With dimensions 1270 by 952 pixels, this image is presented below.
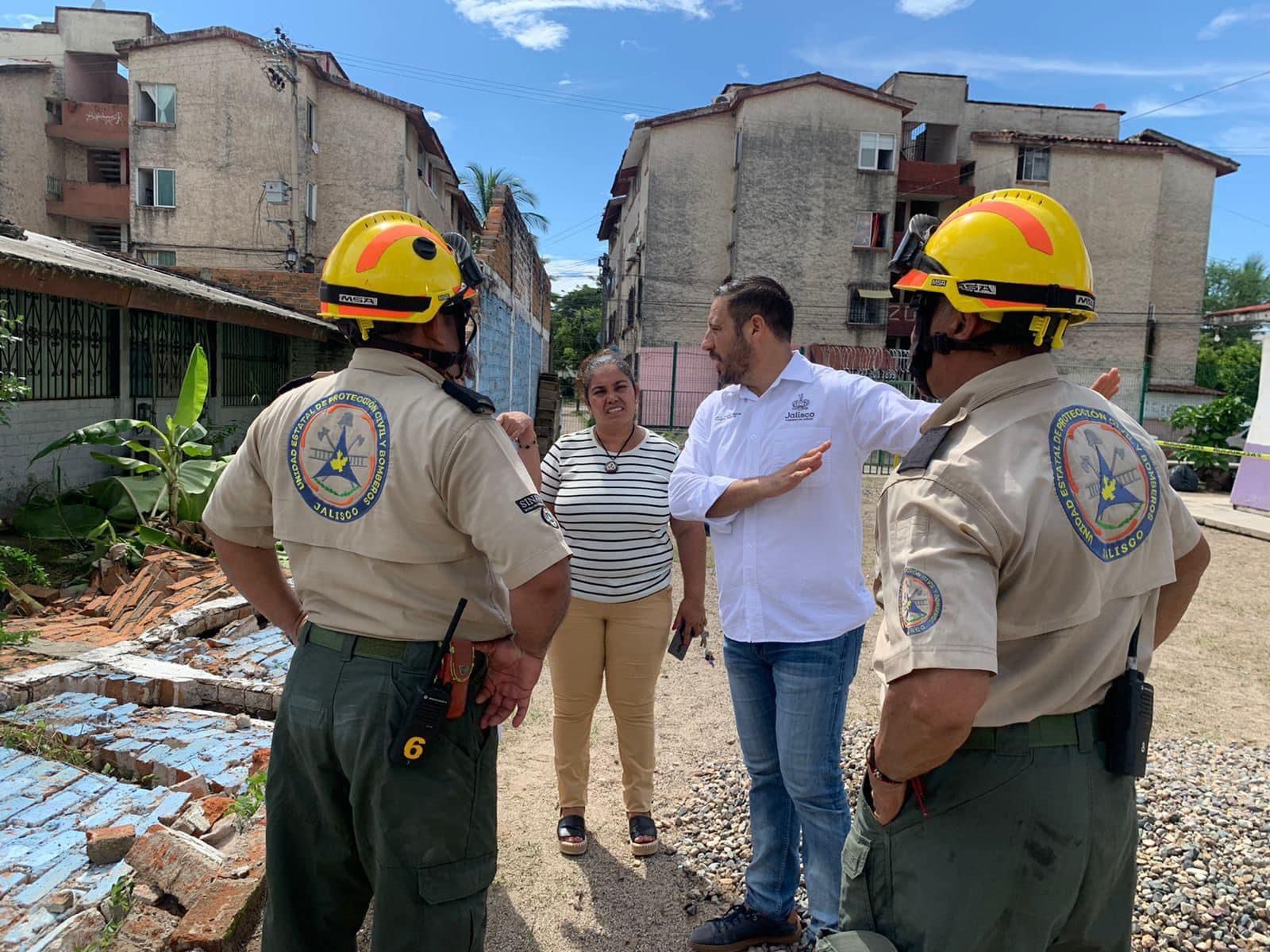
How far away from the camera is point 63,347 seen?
820 centimetres

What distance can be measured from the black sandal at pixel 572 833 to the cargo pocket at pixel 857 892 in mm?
2105

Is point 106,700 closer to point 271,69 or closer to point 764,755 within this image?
point 764,755

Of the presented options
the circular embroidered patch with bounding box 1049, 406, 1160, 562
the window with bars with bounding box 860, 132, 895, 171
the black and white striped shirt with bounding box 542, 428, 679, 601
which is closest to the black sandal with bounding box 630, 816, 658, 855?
the black and white striped shirt with bounding box 542, 428, 679, 601

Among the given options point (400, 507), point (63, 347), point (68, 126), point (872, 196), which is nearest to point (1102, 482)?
point (400, 507)

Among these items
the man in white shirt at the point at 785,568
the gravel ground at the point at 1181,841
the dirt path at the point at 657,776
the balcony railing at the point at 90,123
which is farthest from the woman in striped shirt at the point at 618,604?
the balcony railing at the point at 90,123

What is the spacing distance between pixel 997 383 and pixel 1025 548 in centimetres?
34

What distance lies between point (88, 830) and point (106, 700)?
4.70ft

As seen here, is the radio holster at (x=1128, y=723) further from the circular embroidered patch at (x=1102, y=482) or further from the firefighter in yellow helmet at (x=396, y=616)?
the firefighter in yellow helmet at (x=396, y=616)

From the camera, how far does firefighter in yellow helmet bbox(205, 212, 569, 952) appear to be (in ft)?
6.35

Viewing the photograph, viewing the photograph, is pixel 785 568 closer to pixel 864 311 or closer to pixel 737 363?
pixel 737 363

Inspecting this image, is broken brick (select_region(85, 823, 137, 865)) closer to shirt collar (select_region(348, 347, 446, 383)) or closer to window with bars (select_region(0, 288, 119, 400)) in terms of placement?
shirt collar (select_region(348, 347, 446, 383))

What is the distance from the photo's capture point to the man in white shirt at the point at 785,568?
2732mm

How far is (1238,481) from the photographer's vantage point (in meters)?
14.9

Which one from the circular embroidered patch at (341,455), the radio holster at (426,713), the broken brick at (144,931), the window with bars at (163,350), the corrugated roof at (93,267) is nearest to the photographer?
the radio holster at (426,713)
